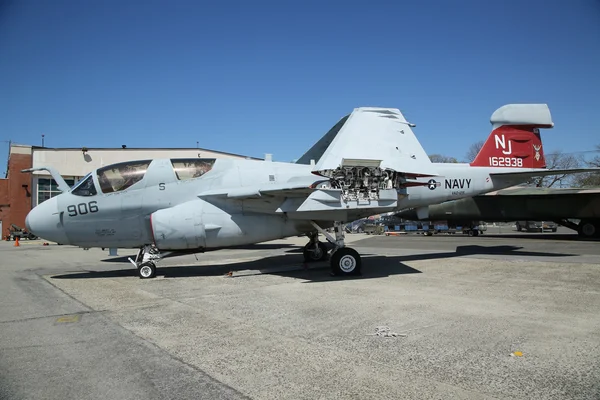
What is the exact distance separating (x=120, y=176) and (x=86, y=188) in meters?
0.88

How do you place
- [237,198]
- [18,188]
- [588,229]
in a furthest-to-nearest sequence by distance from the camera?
[18,188], [588,229], [237,198]

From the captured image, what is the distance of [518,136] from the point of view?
12227 mm

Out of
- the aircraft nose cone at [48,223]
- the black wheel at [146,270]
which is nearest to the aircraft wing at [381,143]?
the black wheel at [146,270]

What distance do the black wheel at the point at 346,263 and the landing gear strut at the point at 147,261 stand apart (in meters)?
4.53

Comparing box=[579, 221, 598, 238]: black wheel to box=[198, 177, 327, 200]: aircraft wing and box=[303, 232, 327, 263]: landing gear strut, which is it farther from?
box=[198, 177, 327, 200]: aircraft wing

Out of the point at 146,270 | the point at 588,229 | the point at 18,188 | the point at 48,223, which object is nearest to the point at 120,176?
the point at 48,223

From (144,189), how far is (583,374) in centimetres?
916

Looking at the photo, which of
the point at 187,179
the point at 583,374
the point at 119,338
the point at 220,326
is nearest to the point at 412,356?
the point at 583,374

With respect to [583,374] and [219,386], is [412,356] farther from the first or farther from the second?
[219,386]

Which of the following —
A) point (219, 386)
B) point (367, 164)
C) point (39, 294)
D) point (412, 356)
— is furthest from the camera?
point (367, 164)

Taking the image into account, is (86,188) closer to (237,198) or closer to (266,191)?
(237,198)

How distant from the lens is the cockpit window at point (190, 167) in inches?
389

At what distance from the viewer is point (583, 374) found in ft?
10.9

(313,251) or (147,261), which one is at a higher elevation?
(147,261)
